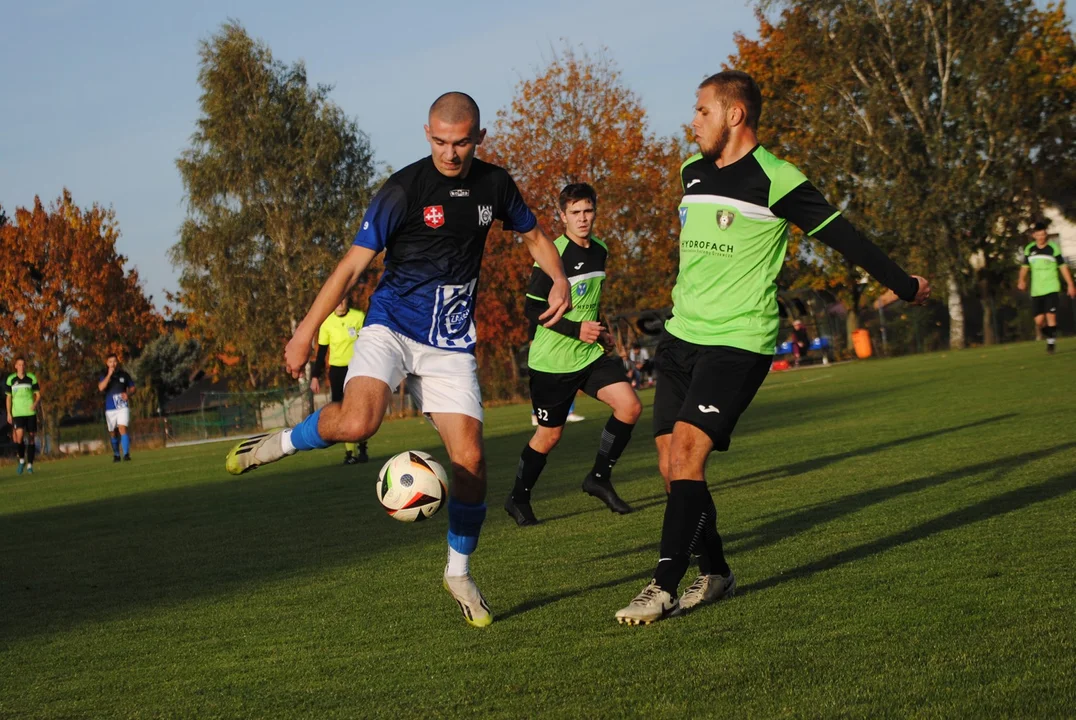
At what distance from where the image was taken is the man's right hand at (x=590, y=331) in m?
7.97

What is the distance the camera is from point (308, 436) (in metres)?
5.66

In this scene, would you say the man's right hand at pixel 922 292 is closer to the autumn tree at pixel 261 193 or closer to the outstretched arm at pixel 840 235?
the outstretched arm at pixel 840 235

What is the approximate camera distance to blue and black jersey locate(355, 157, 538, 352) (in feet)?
17.7

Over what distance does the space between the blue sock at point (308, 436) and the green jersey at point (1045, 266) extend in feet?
62.9

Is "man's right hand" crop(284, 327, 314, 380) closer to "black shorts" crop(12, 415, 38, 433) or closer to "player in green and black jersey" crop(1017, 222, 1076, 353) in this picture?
"player in green and black jersey" crop(1017, 222, 1076, 353)

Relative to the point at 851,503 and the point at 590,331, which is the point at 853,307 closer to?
the point at 851,503

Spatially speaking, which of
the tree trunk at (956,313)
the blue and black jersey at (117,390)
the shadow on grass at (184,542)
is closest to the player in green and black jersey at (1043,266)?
the shadow on grass at (184,542)

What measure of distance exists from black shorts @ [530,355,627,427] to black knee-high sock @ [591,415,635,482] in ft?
1.19

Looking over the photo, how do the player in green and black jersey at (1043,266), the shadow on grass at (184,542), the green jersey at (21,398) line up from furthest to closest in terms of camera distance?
1. the green jersey at (21,398)
2. the player in green and black jersey at (1043,266)
3. the shadow on grass at (184,542)

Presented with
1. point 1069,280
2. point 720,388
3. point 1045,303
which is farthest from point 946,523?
point 1045,303

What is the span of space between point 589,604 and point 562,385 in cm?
406

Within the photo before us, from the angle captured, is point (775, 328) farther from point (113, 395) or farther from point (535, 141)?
point (535, 141)

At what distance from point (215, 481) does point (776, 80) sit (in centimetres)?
3802

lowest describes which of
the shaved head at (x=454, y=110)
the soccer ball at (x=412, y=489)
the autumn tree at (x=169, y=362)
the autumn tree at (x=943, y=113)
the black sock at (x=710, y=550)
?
the black sock at (x=710, y=550)
